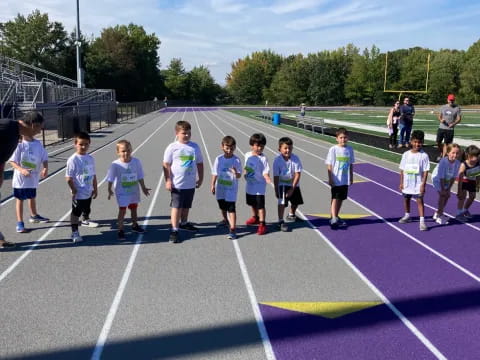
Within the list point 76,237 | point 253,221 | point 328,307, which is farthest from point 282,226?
point 76,237

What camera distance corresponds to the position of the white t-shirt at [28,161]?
22.1ft

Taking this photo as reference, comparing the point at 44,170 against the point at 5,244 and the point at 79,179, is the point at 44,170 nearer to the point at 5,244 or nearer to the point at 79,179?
the point at 79,179

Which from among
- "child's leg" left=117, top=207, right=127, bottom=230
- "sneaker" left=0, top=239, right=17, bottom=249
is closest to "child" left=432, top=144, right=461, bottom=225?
"child's leg" left=117, top=207, right=127, bottom=230

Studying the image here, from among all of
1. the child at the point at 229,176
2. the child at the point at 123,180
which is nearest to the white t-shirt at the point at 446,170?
the child at the point at 229,176

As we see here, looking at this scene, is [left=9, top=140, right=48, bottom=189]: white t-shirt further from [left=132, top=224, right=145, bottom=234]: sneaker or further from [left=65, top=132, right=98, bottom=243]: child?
[left=132, top=224, right=145, bottom=234]: sneaker

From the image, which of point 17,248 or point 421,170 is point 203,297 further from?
point 421,170

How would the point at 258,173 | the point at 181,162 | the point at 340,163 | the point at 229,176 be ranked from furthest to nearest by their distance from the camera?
the point at 340,163 < the point at 258,173 < the point at 229,176 < the point at 181,162

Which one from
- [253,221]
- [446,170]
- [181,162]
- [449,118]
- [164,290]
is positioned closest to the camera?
[164,290]

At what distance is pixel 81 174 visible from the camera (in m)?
6.29

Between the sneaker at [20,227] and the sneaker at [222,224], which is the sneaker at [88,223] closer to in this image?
the sneaker at [20,227]

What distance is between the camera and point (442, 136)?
1373 centimetres

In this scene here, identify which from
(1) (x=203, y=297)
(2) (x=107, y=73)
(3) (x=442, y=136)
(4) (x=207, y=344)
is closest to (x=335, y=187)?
(1) (x=203, y=297)

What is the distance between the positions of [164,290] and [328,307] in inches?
67.5

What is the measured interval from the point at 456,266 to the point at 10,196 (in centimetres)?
811
